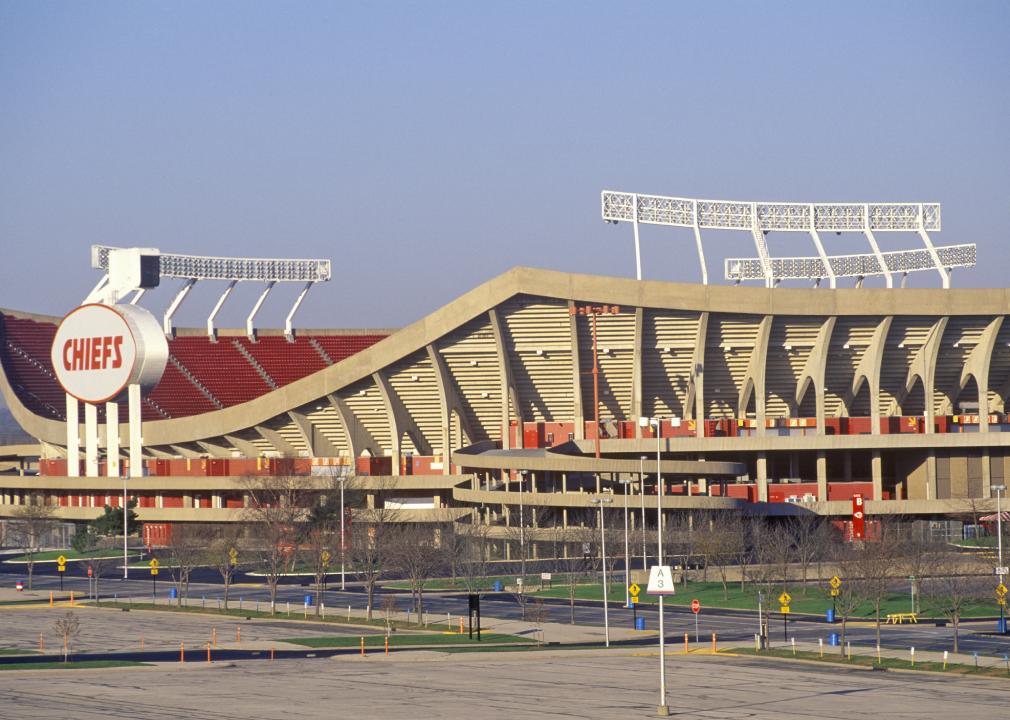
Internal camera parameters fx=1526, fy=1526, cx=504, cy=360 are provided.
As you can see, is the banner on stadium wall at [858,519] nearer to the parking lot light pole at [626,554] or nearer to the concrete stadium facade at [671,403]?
the concrete stadium facade at [671,403]

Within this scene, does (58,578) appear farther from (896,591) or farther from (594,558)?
(896,591)

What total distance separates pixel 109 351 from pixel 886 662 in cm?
8080

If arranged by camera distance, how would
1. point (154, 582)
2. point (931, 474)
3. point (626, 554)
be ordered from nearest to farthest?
point (626, 554) → point (154, 582) → point (931, 474)

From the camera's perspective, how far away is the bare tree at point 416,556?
72.6 metres

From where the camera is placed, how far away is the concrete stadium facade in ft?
340

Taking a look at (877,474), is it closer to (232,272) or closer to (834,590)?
(834,590)

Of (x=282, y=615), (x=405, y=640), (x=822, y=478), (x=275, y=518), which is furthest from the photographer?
(x=822, y=478)

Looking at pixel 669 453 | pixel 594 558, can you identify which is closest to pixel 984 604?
pixel 594 558

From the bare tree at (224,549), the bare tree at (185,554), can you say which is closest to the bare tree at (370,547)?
the bare tree at (224,549)

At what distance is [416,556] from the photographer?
7412cm

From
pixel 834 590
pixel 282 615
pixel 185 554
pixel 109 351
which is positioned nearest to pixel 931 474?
pixel 834 590

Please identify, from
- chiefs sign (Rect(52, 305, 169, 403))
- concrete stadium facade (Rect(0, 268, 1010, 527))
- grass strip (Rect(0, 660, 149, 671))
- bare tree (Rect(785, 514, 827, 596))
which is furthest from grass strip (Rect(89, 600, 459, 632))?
chiefs sign (Rect(52, 305, 169, 403))

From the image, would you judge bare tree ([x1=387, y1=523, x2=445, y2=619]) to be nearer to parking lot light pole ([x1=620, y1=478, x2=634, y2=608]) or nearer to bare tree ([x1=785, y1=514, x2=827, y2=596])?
parking lot light pole ([x1=620, y1=478, x2=634, y2=608])

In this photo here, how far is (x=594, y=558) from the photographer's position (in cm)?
9475
